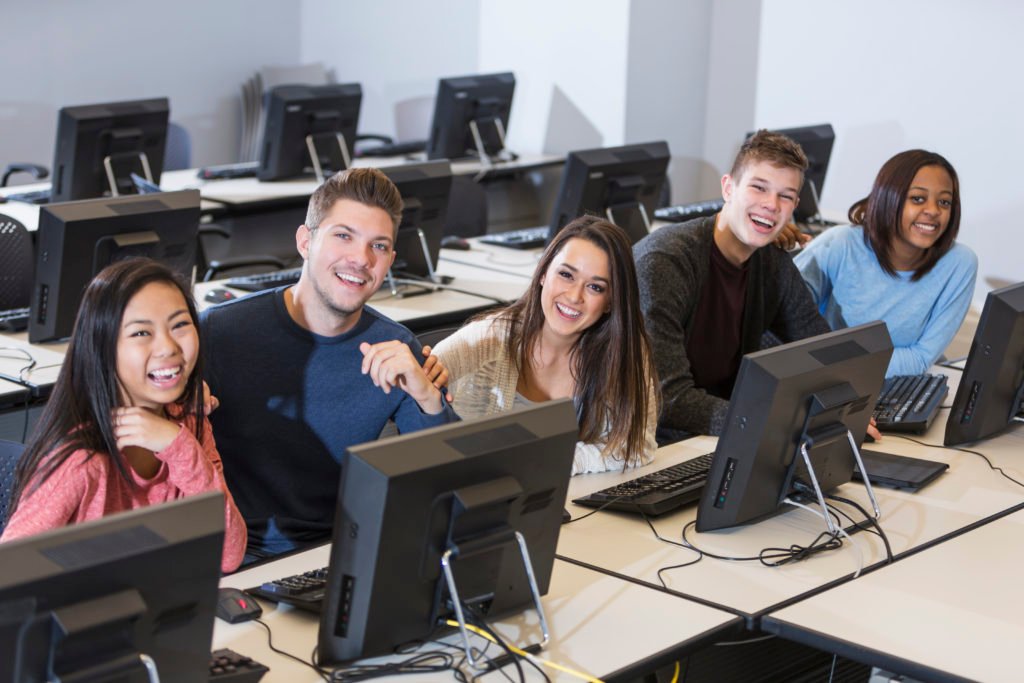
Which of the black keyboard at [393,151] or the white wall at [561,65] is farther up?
the white wall at [561,65]

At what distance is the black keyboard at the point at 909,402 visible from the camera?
2.86 m

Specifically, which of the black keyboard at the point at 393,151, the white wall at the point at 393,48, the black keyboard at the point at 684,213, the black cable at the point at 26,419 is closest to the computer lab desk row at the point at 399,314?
the black cable at the point at 26,419

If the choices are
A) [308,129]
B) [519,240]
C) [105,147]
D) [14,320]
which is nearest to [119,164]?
[105,147]

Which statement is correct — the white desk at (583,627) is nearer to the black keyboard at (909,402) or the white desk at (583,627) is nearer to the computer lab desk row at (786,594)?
the computer lab desk row at (786,594)

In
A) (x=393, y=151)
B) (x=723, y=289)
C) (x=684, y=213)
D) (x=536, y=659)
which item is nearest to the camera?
(x=536, y=659)

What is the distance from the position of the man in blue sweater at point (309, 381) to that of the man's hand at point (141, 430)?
39 centimetres

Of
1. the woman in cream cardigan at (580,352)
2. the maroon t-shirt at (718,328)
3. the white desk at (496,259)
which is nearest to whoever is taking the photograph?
the woman in cream cardigan at (580,352)

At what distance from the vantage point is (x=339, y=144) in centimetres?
555

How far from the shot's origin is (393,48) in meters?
7.19

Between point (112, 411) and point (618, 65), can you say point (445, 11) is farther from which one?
point (112, 411)

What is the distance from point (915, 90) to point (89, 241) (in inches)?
150

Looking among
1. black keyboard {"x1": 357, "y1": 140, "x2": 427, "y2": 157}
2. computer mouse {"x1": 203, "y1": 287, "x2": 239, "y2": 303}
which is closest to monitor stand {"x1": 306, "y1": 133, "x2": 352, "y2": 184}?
black keyboard {"x1": 357, "y1": 140, "x2": 427, "y2": 157}

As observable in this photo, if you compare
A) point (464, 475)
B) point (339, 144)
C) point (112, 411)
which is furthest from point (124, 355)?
point (339, 144)

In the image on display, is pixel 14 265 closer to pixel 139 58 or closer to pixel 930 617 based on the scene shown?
pixel 930 617
